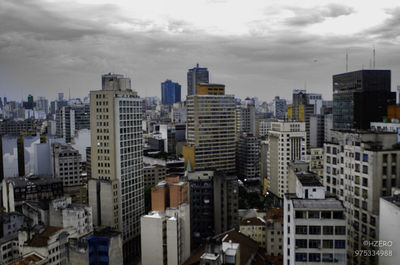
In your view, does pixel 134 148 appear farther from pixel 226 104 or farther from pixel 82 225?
pixel 226 104

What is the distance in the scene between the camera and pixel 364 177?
3269 cm

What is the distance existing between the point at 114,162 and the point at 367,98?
190 feet

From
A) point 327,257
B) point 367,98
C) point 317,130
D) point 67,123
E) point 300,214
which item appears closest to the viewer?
point 327,257

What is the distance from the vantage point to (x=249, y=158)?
99.1 metres

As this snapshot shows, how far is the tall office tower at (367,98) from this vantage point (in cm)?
8294

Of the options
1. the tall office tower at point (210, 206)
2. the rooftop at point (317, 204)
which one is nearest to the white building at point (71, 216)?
the tall office tower at point (210, 206)

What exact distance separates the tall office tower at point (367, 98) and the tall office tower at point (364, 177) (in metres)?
51.7

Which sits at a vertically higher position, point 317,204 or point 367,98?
point 367,98

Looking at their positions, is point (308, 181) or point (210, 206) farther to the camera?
point (210, 206)

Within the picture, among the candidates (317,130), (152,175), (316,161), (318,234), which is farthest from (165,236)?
(317,130)

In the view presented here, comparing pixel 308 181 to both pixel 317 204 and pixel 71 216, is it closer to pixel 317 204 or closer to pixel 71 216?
pixel 317 204

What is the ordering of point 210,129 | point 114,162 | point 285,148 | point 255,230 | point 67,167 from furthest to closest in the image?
point 210,129 < point 285,148 < point 67,167 < point 114,162 < point 255,230

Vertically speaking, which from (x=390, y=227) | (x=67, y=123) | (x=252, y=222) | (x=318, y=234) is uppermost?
(x=67, y=123)

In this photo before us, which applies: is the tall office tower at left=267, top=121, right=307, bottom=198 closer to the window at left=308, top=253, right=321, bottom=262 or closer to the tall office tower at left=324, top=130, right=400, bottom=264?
the tall office tower at left=324, top=130, right=400, bottom=264
